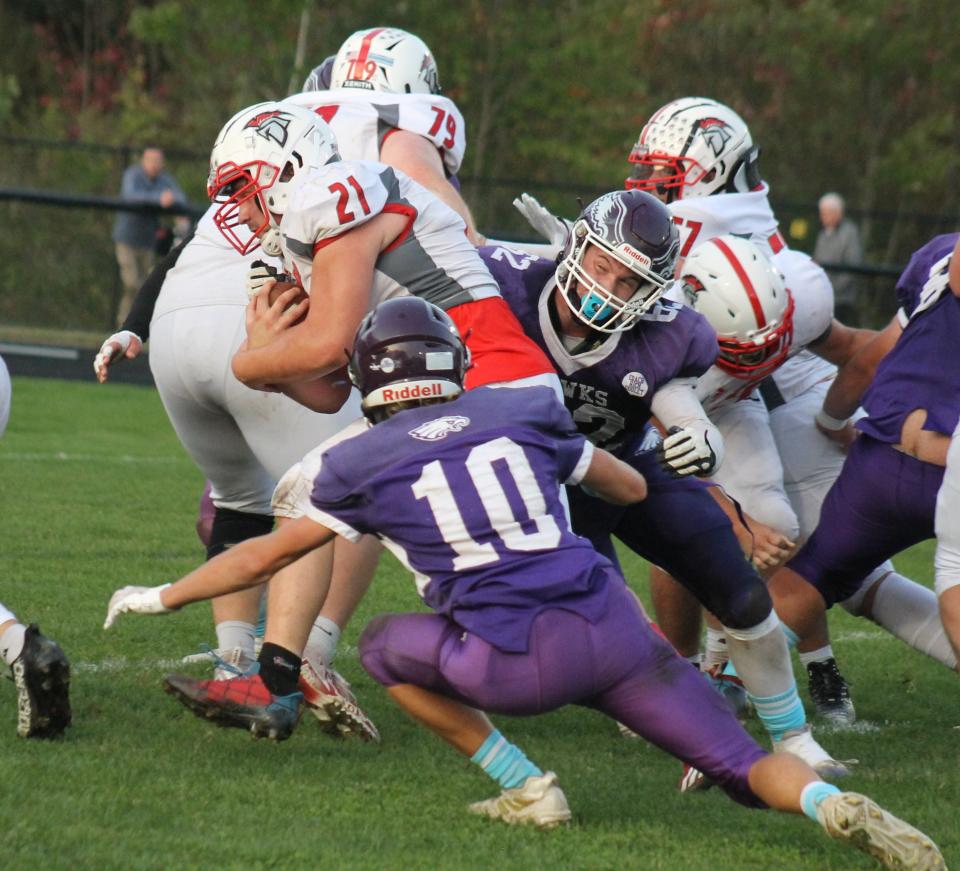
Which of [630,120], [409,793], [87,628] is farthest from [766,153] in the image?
[409,793]

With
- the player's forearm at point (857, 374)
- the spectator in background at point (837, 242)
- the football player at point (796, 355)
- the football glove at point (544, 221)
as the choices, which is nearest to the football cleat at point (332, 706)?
the football player at point (796, 355)

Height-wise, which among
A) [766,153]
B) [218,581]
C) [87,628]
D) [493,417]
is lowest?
[766,153]

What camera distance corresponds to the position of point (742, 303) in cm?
456

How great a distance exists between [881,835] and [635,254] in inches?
61.8

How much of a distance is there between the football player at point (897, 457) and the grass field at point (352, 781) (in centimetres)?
51

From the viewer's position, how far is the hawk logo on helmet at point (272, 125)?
13.8ft

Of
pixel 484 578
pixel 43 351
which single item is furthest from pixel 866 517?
pixel 43 351

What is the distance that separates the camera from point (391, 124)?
190 inches

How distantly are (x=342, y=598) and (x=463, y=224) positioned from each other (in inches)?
46.9

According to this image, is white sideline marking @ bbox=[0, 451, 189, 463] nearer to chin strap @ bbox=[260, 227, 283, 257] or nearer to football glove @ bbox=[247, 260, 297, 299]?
football glove @ bbox=[247, 260, 297, 299]

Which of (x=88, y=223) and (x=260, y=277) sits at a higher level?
(x=260, y=277)

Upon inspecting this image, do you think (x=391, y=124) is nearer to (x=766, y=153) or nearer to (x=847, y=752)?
(x=847, y=752)

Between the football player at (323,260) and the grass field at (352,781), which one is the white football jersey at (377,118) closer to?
the football player at (323,260)

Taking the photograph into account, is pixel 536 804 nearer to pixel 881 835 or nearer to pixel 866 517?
pixel 881 835
